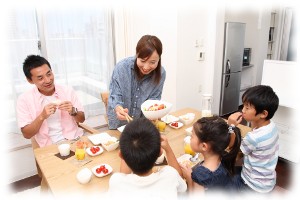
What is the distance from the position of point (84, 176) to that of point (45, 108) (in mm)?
715

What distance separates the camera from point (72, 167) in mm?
1278

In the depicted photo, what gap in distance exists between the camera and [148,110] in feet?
4.82

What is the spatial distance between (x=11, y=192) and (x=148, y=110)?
5.58 ft

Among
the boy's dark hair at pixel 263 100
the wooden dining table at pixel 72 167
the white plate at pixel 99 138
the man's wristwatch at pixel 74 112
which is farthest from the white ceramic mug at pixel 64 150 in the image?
the boy's dark hair at pixel 263 100

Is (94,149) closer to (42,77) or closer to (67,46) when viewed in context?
(42,77)

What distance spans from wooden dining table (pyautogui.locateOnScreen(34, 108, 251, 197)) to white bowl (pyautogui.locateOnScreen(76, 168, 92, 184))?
2cm

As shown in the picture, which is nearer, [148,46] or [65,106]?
[148,46]

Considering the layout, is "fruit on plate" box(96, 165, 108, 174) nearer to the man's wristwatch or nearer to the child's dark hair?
the child's dark hair

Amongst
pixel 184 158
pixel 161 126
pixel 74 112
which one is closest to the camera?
pixel 184 158

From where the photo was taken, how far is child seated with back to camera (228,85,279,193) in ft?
4.44

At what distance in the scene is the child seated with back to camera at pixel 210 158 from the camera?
118 centimetres

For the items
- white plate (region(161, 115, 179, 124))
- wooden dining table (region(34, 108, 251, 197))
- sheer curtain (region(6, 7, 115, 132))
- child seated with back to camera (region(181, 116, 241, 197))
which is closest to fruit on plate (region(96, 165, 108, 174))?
wooden dining table (region(34, 108, 251, 197))

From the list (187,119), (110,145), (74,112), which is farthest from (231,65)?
(110,145)

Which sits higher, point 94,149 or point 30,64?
point 30,64
